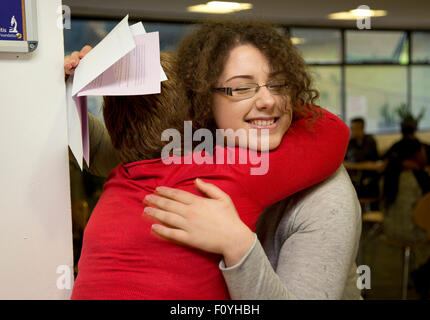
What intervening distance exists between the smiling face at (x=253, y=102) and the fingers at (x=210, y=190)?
0.42ft

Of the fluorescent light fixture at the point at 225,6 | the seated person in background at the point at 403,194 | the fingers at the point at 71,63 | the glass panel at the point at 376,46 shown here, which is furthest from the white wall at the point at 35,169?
the glass panel at the point at 376,46

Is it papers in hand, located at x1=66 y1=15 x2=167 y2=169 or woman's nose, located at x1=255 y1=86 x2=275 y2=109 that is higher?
papers in hand, located at x1=66 y1=15 x2=167 y2=169

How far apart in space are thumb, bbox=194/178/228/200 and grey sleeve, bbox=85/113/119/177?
425 millimetres

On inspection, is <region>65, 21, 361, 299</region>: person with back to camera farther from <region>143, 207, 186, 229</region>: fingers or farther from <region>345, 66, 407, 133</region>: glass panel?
<region>345, 66, 407, 133</region>: glass panel

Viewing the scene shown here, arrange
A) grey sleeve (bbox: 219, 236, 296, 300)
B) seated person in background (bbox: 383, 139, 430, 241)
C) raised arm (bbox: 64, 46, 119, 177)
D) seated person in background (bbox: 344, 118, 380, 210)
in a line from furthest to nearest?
seated person in background (bbox: 344, 118, 380, 210) < seated person in background (bbox: 383, 139, 430, 241) < raised arm (bbox: 64, 46, 119, 177) < grey sleeve (bbox: 219, 236, 296, 300)

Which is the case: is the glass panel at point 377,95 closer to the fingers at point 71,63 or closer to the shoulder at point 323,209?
the shoulder at point 323,209

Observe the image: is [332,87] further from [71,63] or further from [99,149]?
[71,63]

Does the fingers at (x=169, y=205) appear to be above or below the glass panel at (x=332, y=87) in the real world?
below

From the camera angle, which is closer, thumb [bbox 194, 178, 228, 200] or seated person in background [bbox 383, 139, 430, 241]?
thumb [bbox 194, 178, 228, 200]

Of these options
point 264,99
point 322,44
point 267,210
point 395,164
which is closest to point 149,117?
point 264,99

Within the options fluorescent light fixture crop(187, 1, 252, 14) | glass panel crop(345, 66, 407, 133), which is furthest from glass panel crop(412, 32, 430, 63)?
fluorescent light fixture crop(187, 1, 252, 14)

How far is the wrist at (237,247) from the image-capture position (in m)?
0.77

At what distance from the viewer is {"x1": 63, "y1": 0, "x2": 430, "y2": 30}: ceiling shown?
4059 millimetres

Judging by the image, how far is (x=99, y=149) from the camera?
119 cm
